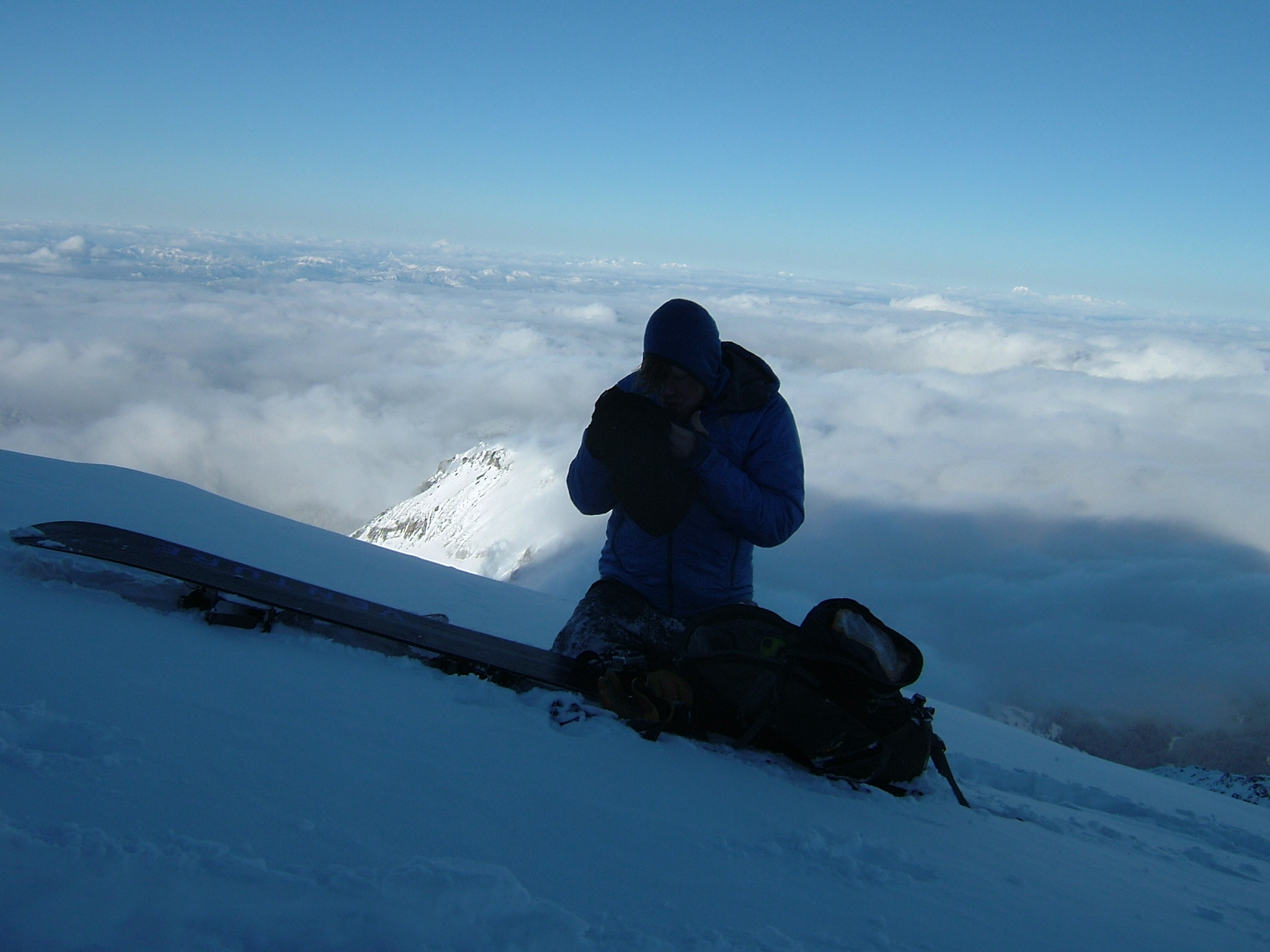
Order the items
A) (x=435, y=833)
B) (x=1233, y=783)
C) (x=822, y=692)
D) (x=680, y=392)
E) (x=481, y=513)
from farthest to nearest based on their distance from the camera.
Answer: (x=481, y=513) → (x=1233, y=783) → (x=680, y=392) → (x=822, y=692) → (x=435, y=833)

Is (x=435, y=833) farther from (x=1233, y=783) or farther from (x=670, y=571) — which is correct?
(x=1233, y=783)

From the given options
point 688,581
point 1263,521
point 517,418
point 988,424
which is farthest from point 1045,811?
point 517,418

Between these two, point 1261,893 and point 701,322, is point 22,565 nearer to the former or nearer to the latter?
point 701,322

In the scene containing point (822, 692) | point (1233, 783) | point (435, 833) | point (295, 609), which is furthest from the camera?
point (1233, 783)

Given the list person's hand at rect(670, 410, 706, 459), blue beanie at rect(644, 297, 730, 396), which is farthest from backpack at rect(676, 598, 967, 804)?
blue beanie at rect(644, 297, 730, 396)

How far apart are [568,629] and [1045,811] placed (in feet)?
6.60

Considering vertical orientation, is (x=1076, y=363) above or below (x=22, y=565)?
above

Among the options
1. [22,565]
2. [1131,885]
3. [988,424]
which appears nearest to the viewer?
[1131,885]

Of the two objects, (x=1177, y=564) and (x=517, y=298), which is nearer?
(x=1177, y=564)

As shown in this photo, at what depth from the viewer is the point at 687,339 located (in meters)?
2.33

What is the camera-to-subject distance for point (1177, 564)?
130 feet

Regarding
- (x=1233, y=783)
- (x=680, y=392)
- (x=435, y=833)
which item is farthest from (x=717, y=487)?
(x=1233, y=783)

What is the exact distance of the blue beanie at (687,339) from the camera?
234cm

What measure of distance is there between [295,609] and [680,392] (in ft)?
4.97
